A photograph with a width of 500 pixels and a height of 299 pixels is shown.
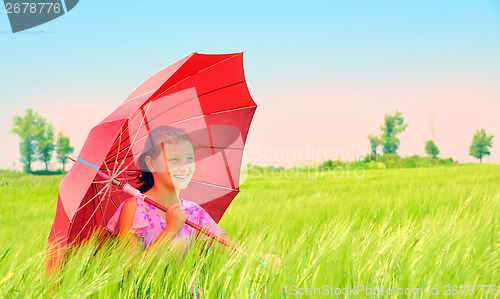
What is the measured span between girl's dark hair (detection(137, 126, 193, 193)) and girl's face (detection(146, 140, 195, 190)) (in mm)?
33

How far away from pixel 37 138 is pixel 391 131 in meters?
40.1

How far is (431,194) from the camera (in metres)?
4.99

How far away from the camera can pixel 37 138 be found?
116 feet

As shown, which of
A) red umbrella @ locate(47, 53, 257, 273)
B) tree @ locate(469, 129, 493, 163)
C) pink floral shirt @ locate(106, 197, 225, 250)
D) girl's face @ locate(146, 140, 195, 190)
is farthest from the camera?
tree @ locate(469, 129, 493, 163)

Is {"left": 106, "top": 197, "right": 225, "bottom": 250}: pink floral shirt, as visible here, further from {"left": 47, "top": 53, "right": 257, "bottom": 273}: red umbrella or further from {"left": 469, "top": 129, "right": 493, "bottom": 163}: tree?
{"left": 469, "top": 129, "right": 493, "bottom": 163}: tree

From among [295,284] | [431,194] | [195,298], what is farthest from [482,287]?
[431,194]

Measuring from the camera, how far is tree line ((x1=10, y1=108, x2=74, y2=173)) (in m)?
34.9

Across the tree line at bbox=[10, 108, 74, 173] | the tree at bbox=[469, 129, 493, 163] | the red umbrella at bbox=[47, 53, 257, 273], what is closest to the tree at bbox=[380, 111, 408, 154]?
the tree at bbox=[469, 129, 493, 163]

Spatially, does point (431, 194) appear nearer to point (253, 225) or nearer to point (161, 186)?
point (253, 225)

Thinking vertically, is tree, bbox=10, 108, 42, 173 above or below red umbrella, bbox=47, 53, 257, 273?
above

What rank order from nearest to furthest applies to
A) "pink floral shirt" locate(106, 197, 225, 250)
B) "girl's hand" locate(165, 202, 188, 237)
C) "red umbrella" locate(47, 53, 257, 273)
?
"red umbrella" locate(47, 53, 257, 273) → "girl's hand" locate(165, 202, 188, 237) → "pink floral shirt" locate(106, 197, 225, 250)

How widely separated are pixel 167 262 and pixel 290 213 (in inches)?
90.6

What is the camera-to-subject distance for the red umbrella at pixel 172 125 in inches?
81.7

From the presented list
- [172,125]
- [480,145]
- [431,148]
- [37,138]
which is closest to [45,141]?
[37,138]
